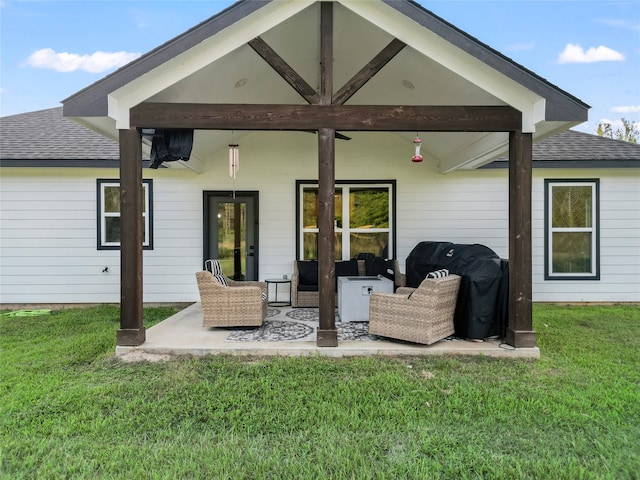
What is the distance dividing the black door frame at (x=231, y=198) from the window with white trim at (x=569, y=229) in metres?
5.64

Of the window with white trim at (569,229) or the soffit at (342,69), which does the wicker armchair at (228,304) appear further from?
the window with white trim at (569,229)

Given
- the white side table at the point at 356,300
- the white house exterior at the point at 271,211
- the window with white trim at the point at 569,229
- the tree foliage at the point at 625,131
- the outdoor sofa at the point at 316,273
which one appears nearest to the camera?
the white side table at the point at 356,300

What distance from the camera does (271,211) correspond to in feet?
24.6

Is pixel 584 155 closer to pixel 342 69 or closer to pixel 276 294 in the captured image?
pixel 342 69

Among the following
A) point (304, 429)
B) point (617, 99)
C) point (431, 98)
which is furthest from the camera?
point (617, 99)

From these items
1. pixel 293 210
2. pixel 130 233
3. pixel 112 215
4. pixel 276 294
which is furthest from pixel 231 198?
pixel 130 233

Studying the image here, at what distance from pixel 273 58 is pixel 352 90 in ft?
2.99

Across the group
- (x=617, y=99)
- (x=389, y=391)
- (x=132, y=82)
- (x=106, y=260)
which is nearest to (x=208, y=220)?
(x=106, y=260)

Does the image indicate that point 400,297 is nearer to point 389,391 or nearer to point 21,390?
point 389,391

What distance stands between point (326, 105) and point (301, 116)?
30 centimetres

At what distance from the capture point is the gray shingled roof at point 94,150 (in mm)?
6848

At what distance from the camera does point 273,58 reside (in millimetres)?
4082

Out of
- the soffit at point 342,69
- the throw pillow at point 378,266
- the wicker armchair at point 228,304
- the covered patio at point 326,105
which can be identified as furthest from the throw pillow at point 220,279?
the throw pillow at point 378,266

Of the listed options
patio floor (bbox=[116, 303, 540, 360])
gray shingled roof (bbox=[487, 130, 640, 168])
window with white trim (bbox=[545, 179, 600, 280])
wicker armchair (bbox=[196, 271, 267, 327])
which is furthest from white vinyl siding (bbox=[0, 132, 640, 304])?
patio floor (bbox=[116, 303, 540, 360])
